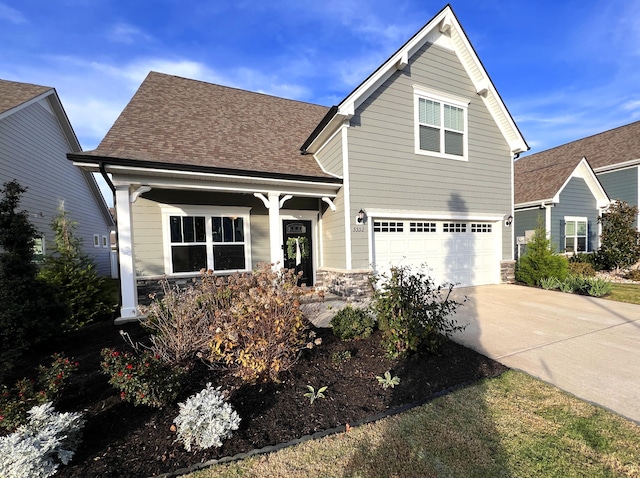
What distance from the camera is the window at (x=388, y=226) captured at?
26.5 feet

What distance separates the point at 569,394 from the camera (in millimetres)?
3111

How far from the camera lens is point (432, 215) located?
337 inches

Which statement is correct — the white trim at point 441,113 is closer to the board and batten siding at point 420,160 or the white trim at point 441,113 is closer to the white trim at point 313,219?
the board and batten siding at point 420,160

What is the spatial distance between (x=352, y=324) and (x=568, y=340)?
357cm

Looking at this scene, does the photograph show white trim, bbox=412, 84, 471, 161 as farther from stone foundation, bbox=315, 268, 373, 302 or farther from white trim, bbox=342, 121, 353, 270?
stone foundation, bbox=315, 268, 373, 302

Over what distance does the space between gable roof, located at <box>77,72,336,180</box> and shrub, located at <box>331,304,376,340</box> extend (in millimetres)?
4006

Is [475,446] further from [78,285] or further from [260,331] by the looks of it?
[78,285]

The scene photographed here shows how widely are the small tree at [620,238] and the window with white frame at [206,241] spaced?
14566mm

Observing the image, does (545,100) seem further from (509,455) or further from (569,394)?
(509,455)

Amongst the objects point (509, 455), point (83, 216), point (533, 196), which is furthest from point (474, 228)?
point (83, 216)

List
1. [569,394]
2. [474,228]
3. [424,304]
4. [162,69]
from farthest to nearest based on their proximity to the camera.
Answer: [162,69] → [474,228] → [424,304] → [569,394]

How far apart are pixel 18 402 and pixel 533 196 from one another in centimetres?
1608

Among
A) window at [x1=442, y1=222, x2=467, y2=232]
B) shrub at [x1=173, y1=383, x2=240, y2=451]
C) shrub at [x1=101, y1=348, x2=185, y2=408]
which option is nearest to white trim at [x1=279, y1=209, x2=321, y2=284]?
window at [x1=442, y1=222, x2=467, y2=232]

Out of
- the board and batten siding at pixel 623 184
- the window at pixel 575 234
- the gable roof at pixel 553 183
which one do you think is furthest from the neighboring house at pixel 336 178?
the board and batten siding at pixel 623 184
